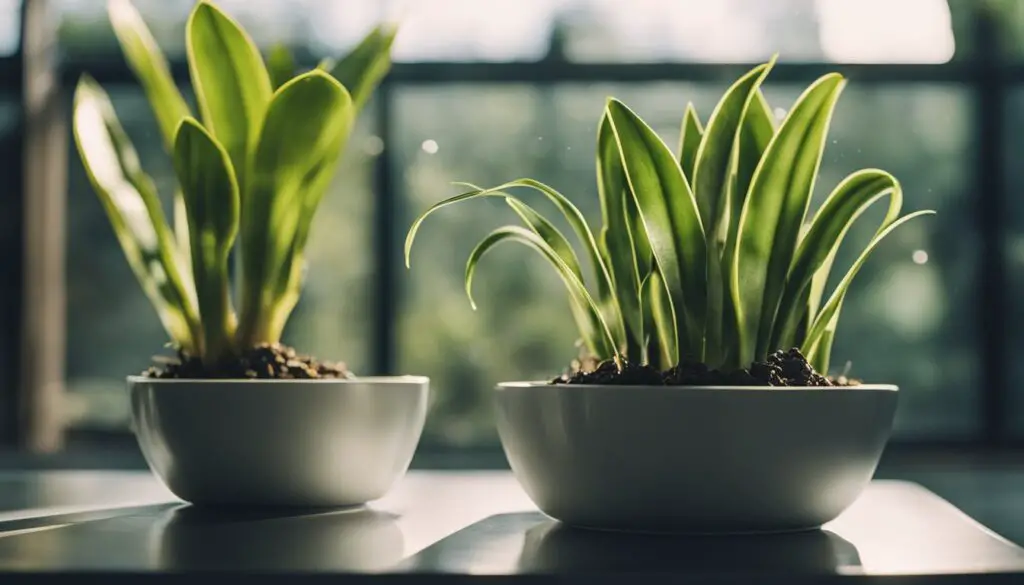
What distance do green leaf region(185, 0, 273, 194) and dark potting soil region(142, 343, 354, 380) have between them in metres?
0.10

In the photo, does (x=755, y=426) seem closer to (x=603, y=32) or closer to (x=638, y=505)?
(x=638, y=505)

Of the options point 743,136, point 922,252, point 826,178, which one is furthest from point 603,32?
point 743,136

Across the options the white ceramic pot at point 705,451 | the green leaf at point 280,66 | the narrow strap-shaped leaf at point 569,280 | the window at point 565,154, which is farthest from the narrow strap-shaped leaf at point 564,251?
the window at point 565,154

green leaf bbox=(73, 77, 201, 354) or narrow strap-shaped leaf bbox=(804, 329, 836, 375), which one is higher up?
green leaf bbox=(73, 77, 201, 354)

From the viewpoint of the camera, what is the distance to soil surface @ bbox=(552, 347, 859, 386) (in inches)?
20.8

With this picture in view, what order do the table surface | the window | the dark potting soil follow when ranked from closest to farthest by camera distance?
the table surface
the dark potting soil
the window

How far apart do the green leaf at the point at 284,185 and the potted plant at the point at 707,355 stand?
0.11m

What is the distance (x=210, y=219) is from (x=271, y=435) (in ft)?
0.44

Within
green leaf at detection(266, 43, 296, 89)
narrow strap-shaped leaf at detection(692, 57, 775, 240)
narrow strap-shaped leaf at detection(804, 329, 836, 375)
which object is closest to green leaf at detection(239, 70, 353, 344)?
green leaf at detection(266, 43, 296, 89)

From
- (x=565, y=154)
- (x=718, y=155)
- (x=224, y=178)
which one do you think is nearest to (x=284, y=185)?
(x=224, y=178)

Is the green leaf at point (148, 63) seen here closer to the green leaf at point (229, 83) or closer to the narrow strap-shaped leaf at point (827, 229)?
the green leaf at point (229, 83)

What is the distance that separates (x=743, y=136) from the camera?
0.64m

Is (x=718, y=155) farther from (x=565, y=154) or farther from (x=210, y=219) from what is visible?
(x=565, y=154)

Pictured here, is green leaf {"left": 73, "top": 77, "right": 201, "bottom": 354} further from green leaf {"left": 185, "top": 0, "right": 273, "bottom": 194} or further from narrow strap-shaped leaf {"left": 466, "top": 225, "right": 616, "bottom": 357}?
narrow strap-shaped leaf {"left": 466, "top": 225, "right": 616, "bottom": 357}
